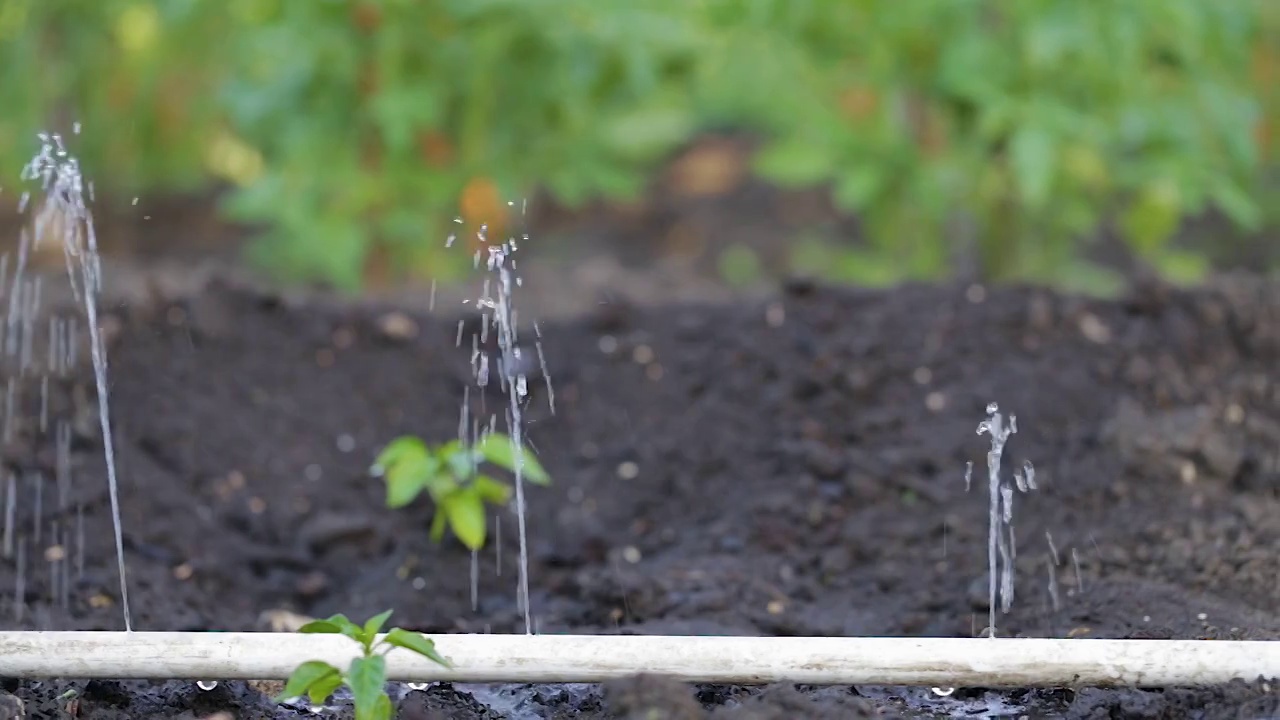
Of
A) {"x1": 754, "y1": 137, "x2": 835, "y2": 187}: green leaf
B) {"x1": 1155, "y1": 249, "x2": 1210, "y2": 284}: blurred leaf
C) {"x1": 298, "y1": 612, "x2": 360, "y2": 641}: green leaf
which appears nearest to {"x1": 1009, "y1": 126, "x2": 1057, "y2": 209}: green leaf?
{"x1": 754, "y1": 137, "x2": 835, "y2": 187}: green leaf

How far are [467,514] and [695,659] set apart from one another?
0.67 metres

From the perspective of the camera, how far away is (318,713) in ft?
5.61

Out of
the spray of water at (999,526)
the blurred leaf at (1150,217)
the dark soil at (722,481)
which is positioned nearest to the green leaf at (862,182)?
Result: the dark soil at (722,481)

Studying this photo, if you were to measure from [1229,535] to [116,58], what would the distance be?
3.46 m

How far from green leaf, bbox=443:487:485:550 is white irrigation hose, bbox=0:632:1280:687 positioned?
0.54 metres

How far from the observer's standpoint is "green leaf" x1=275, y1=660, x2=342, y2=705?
1517 millimetres

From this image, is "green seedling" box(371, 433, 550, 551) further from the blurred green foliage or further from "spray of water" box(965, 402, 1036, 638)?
the blurred green foliage

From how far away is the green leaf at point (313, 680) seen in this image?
1.52m

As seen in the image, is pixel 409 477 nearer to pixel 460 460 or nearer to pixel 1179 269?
pixel 460 460

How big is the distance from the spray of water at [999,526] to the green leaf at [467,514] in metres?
0.79

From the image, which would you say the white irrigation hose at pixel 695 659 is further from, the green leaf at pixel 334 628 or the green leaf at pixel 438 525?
the green leaf at pixel 438 525

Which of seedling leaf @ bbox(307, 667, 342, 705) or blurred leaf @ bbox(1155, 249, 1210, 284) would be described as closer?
seedling leaf @ bbox(307, 667, 342, 705)

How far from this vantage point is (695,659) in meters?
1.69

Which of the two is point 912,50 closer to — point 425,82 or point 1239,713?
point 425,82
